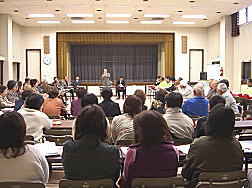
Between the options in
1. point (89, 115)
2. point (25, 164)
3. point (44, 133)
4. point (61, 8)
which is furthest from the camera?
point (61, 8)

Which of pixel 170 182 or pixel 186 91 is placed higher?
pixel 186 91

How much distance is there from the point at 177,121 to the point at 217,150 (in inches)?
57.1

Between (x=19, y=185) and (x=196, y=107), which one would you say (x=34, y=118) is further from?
(x=196, y=107)

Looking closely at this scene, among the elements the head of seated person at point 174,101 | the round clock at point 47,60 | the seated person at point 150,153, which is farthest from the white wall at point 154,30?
the seated person at point 150,153

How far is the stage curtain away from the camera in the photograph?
20.3m

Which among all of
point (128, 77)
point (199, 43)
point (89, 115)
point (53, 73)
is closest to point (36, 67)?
point (53, 73)

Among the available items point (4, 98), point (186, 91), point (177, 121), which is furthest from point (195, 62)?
point (177, 121)

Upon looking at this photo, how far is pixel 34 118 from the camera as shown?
14.7 ft

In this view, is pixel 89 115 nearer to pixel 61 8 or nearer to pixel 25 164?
pixel 25 164

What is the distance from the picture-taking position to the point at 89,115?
8.80 ft

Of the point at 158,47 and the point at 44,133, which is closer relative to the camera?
the point at 44,133

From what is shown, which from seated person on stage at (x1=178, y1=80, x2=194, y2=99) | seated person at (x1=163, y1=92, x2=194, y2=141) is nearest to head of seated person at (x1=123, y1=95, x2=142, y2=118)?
seated person at (x1=163, y1=92, x2=194, y2=141)

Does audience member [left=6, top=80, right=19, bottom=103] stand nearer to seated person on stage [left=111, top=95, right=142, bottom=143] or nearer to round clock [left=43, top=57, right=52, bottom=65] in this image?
seated person on stage [left=111, top=95, right=142, bottom=143]

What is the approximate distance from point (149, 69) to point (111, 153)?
18.3m
